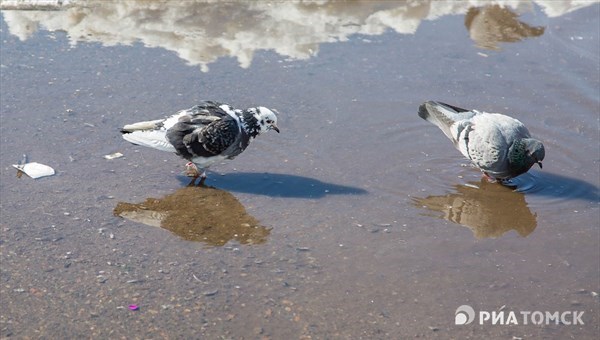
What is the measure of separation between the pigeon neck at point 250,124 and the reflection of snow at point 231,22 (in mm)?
1730

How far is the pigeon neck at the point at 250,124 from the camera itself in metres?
6.70

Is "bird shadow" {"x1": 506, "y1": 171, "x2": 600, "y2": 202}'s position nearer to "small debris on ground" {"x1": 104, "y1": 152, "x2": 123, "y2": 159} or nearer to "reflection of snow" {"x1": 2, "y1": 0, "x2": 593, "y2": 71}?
"reflection of snow" {"x1": 2, "y1": 0, "x2": 593, "y2": 71}

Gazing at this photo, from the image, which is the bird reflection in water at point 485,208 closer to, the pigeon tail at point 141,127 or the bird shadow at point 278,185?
the bird shadow at point 278,185

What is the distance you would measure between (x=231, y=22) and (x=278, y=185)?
3244 millimetres

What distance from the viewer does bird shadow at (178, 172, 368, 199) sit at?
6.48 m

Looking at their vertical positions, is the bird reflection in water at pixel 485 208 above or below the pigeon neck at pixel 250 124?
below

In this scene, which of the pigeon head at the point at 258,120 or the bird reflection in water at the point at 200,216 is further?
the pigeon head at the point at 258,120

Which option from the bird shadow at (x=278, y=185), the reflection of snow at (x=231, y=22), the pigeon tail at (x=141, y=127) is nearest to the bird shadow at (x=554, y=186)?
the bird shadow at (x=278, y=185)

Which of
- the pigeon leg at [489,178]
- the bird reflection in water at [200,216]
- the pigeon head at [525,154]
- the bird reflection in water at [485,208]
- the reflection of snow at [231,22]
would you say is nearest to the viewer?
the bird reflection in water at [200,216]

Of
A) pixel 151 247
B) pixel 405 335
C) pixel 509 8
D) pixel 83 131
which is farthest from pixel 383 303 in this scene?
pixel 509 8

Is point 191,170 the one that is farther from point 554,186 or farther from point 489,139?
point 554,186

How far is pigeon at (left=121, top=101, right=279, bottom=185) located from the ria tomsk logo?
228 cm

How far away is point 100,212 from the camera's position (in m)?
6.06

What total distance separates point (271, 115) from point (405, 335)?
2461mm
